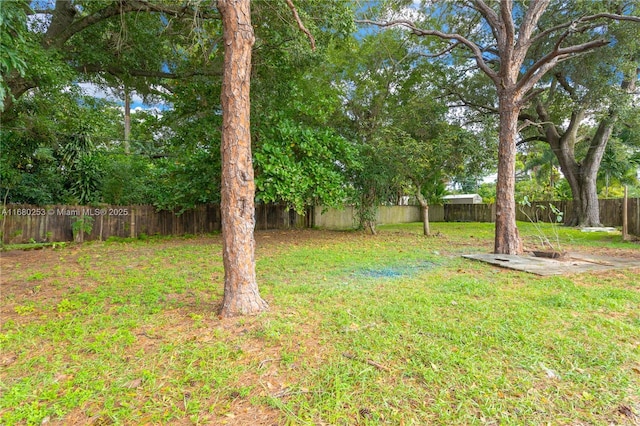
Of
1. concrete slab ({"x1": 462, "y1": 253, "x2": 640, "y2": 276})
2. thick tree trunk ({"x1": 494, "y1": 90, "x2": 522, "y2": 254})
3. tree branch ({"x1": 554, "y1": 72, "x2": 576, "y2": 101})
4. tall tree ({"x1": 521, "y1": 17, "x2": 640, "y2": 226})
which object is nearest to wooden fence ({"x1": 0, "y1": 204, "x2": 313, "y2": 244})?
concrete slab ({"x1": 462, "y1": 253, "x2": 640, "y2": 276})

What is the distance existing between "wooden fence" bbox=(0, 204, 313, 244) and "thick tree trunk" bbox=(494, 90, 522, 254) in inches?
341

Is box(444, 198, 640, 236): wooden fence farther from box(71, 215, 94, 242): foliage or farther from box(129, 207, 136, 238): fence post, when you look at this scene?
box(71, 215, 94, 242): foliage

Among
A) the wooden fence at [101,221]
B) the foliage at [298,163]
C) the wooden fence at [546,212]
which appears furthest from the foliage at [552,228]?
the wooden fence at [101,221]

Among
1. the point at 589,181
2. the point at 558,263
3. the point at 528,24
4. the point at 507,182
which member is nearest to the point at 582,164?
the point at 589,181

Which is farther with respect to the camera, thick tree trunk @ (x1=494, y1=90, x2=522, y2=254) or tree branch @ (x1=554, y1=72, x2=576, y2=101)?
tree branch @ (x1=554, y1=72, x2=576, y2=101)

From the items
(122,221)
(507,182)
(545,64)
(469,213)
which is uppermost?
(545,64)

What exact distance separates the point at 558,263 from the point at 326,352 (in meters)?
5.43

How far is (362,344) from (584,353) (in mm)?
1699

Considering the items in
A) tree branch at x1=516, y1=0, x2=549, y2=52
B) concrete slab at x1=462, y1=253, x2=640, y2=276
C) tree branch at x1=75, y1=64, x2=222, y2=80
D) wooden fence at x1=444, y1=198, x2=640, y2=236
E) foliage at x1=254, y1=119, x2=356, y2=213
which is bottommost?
concrete slab at x1=462, y1=253, x2=640, y2=276

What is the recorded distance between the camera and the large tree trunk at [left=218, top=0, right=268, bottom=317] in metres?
3.11

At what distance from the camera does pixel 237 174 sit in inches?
122

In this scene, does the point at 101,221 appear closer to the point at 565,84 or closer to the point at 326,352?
the point at 326,352

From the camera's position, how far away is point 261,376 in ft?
7.05

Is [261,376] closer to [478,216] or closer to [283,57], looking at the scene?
[283,57]
